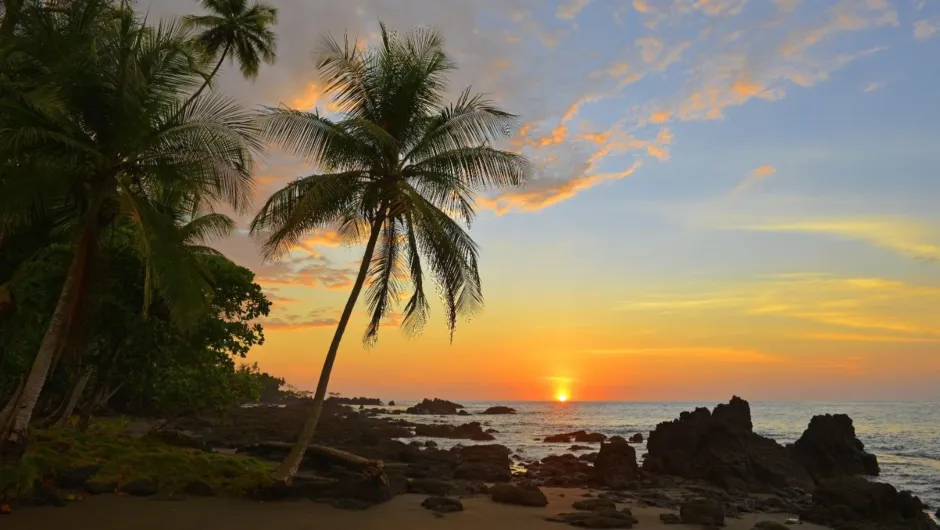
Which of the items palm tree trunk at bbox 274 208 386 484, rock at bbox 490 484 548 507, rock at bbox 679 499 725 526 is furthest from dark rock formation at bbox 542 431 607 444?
palm tree trunk at bbox 274 208 386 484

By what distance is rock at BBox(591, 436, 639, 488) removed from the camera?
72.4 feet

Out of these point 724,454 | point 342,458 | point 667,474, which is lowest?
point 667,474

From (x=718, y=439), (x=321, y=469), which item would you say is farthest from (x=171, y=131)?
(x=718, y=439)

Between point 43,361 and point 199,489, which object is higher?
point 43,361

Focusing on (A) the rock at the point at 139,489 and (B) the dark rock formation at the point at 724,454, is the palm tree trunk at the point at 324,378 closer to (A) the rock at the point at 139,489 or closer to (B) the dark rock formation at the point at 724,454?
(A) the rock at the point at 139,489

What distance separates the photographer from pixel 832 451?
29812 mm

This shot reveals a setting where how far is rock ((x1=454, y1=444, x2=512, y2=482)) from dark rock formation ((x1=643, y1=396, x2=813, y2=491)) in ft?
24.5

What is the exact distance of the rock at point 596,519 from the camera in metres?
13.0

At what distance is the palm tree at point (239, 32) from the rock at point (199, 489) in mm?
16843

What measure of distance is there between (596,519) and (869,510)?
9.15m

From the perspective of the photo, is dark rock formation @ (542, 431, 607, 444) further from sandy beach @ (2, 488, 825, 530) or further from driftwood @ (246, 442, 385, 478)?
sandy beach @ (2, 488, 825, 530)

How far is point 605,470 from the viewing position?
2273 cm

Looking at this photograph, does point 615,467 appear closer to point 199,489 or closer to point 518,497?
point 518,497

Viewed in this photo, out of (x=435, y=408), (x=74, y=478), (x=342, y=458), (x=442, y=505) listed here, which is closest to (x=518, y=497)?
(x=442, y=505)
